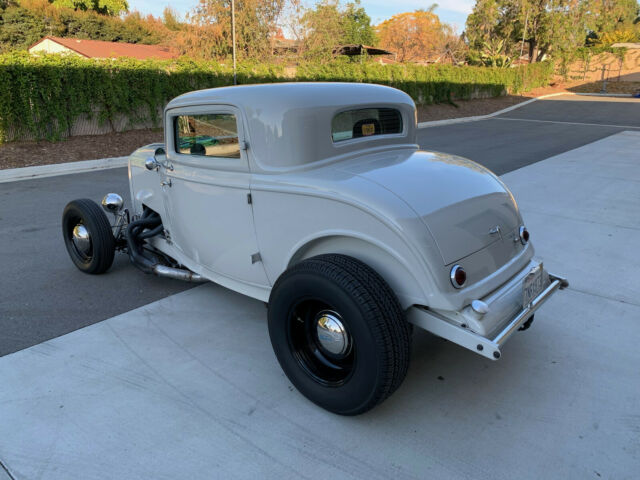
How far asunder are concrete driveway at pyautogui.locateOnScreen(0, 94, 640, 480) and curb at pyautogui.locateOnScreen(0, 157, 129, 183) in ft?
21.3

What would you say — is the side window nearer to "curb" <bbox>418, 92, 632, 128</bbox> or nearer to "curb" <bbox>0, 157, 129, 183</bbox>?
"curb" <bbox>0, 157, 129, 183</bbox>

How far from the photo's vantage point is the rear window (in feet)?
9.72

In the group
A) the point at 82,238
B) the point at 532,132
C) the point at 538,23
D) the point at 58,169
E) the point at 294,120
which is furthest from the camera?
the point at 538,23

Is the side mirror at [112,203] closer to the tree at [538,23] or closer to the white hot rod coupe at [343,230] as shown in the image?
the white hot rod coupe at [343,230]

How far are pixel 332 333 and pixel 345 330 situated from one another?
92 millimetres

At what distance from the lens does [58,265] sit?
182 inches

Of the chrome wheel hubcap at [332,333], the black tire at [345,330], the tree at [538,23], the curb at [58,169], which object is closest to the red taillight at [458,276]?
the black tire at [345,330]

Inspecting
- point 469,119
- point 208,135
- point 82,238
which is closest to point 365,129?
point 208,135

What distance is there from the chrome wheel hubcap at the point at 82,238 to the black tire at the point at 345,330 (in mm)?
2542

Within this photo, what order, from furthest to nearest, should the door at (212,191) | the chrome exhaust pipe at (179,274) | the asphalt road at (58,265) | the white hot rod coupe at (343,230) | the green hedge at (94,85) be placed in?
the green hedge at (94,85) → the chrome exhaust pipe at (179,274) → the asphalt road at (58,265) → the door at (212,191) → the white hot rod coupe at (343,230)

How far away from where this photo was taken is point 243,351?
3.12m

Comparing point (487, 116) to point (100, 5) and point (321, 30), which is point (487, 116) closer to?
point (321, 30)

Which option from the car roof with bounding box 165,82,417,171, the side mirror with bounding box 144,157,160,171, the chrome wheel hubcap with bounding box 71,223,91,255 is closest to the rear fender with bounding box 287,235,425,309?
the car roof with bounding box 165,82,417,171

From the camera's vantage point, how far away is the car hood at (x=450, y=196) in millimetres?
2389
